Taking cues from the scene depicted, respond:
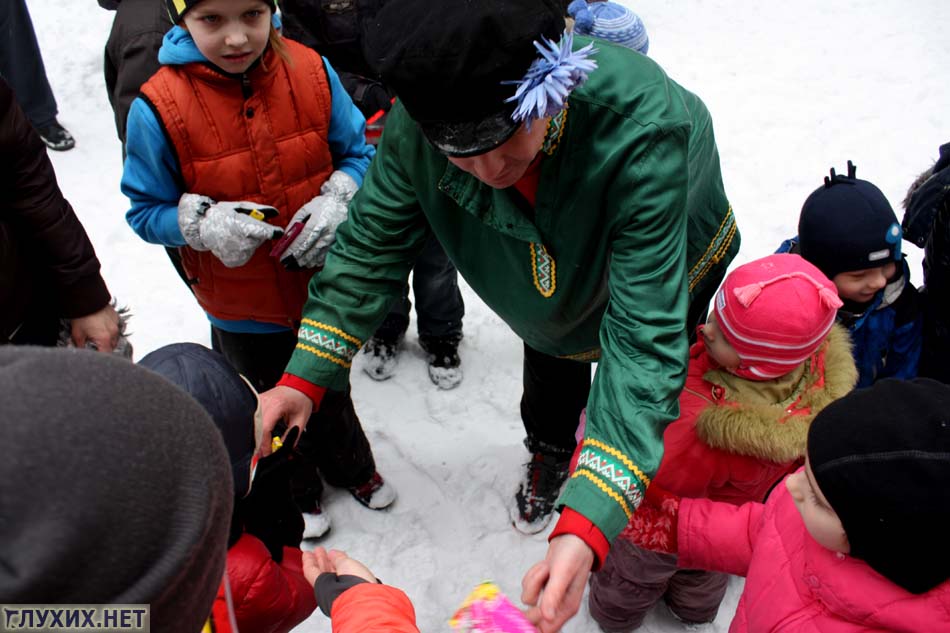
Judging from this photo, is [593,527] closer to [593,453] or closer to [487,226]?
[593,453]

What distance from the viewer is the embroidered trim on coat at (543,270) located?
1.78 metres

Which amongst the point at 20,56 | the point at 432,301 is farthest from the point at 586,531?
the point at 20,56

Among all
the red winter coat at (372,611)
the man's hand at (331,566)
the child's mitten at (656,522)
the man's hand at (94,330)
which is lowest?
the child's mitten at (656,522)

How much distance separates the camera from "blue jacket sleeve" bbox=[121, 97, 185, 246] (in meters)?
2.12

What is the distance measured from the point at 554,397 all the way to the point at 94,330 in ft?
4.94

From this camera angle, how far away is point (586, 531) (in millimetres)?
1479

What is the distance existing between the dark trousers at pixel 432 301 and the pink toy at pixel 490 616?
1884mm

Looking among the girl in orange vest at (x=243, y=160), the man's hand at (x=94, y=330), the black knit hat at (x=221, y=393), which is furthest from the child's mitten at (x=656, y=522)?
the man's hand at (x=94, y=330)

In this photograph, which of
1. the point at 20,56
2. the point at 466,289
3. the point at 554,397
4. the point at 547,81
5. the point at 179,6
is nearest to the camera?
the point at 547,81

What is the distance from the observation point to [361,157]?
8.33 feet

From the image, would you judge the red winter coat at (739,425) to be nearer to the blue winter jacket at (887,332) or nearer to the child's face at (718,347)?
the child's face at (718,347)

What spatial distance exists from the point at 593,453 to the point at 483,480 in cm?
156

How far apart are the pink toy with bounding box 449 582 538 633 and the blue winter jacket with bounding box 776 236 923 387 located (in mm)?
1557

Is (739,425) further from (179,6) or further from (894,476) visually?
(179,6)
